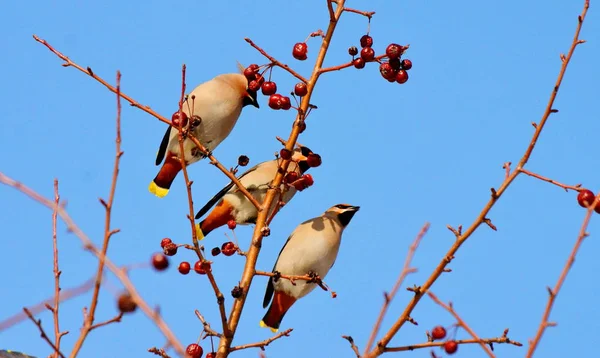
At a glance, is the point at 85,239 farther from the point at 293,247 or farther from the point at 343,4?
the point at 293,247

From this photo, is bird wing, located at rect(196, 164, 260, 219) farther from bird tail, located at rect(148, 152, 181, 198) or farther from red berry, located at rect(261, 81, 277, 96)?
red berry, located at rect(261, 81, 277, 96)

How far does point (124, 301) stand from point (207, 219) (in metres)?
3.19

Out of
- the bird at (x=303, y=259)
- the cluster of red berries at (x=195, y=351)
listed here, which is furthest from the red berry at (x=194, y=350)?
the bird at (x=303, y=259)

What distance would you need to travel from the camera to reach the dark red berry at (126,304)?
5.26ft

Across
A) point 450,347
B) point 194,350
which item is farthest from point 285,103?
point 450,347

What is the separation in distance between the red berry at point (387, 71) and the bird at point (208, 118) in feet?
4.18

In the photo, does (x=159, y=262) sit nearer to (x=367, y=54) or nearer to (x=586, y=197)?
(x=586, y=197)

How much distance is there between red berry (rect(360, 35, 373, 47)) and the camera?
347 cm

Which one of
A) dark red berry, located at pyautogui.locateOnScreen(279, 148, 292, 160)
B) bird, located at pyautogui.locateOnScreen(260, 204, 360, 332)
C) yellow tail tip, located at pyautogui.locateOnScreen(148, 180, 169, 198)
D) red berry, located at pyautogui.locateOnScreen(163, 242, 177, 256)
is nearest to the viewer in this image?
red berry, located at pyautogui.locateOnScreen(163, 242, 177, 256)

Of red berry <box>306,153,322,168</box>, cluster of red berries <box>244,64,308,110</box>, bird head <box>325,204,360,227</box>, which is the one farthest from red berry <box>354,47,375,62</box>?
bird head <box>325,204,360,227</box>

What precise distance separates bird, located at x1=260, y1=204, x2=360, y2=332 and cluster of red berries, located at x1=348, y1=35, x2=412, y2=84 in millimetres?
1185

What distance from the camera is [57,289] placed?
6.97ft

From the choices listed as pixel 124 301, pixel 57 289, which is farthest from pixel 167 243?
pixel 124 301

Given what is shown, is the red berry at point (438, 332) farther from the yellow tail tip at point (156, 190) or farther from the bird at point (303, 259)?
the yellow tail tip at point (156, 190)
